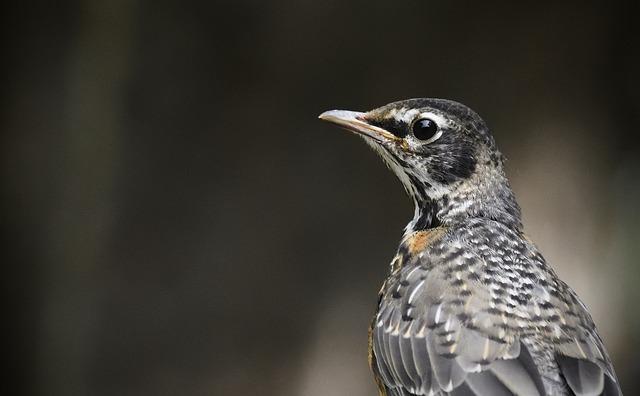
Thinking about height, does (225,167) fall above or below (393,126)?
below

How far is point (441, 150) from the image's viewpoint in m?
4.42

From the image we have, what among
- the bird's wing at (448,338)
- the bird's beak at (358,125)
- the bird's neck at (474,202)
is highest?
the bird's beak at (358,125)

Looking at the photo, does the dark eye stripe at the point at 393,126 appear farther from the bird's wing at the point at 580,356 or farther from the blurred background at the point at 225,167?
the blurred background at the point at 225,167

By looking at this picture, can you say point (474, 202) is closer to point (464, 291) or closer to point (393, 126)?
point (393, 126)

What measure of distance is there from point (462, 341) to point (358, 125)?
1.21 metres

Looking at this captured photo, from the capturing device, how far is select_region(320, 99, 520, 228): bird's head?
4.39m

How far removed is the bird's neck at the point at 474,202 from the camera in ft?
14.6

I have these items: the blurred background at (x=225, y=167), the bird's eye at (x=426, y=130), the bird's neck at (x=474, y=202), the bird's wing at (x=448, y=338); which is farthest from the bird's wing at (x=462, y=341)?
the blurred background at (x=225, y=167)

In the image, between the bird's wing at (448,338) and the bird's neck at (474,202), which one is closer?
the bird's wing at (448,338)

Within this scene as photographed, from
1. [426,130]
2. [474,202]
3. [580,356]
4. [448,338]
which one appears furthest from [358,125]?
[580,356]

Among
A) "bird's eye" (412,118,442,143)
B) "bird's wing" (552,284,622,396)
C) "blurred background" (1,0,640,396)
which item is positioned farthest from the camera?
"blurred background" (1,0,640,396)

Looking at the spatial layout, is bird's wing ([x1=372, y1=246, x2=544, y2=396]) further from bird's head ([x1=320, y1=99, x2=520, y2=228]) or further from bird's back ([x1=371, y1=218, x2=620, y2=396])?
bird's head ([x1=320, y1=99, x2=520, y2=228])

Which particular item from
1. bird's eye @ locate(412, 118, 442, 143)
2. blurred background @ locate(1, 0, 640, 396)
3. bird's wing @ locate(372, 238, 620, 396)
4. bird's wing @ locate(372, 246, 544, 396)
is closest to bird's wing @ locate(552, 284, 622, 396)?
bird's wing @ locate(372, 238, 620, 396)

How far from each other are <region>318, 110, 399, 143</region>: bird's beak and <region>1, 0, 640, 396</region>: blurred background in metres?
2.42
